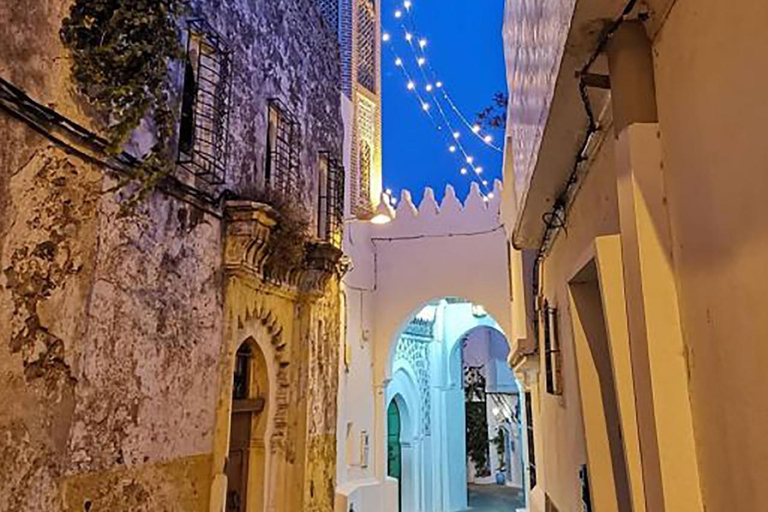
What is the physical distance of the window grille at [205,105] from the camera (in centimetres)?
385

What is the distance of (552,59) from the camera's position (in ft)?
5.54

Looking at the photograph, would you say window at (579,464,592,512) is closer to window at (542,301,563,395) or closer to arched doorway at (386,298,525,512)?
window at (542,301,563,395)

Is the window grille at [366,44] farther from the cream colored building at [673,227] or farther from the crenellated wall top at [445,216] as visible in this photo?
the cream colored building at [673,227]

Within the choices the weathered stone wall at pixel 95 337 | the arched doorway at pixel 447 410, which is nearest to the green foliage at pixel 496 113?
the arched doorway at pixel 447 410

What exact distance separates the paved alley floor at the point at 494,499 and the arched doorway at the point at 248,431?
→ 33.1 ft

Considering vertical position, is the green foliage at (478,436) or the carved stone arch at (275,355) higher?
the carved stone arch at (275,355)

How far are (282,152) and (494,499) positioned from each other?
12670mm

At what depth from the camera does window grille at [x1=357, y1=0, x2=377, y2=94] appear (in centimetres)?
1195

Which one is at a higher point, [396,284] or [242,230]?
[396,284]

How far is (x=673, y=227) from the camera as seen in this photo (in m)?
A: 1.18

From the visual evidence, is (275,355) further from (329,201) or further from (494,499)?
(494,499)

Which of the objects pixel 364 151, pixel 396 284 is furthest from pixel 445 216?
pixel 364 151

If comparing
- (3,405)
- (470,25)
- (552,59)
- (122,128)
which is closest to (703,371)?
(552,59)

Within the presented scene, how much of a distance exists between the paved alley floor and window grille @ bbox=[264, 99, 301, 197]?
35.1 ft
